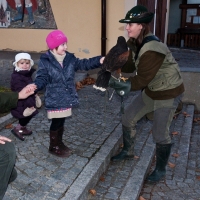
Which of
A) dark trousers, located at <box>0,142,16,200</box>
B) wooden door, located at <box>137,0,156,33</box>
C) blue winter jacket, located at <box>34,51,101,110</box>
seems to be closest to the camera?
dark trousers, located at <box>0,142,16,200</box>

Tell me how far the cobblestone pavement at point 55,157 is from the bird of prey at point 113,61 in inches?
16.6

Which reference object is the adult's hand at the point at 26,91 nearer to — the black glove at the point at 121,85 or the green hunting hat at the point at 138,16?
the black glove at the point at 121,85

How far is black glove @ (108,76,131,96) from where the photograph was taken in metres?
3.38

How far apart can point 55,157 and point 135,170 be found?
3.50ft

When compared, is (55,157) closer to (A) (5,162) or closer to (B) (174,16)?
(A) (5,162)

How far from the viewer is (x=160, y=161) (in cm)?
396

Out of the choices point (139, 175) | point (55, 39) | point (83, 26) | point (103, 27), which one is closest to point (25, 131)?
point (55, 39)

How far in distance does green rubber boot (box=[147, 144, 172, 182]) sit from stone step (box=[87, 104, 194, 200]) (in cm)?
13

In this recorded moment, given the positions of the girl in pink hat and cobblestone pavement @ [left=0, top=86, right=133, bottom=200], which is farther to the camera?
the girl in pink hat

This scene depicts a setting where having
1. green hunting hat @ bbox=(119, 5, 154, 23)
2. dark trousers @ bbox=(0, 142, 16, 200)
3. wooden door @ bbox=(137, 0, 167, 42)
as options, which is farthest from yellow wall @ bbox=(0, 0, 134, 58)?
dark trousers @ bbox=(0, 142, 16, 200)

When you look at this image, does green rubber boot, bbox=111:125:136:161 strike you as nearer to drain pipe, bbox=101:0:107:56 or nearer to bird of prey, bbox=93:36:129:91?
bird of prey, bbox=93:36:129:91

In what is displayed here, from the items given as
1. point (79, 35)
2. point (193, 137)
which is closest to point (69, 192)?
point (193, 137)

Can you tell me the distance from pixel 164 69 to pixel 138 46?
0.39m

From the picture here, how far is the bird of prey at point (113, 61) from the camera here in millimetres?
3322
